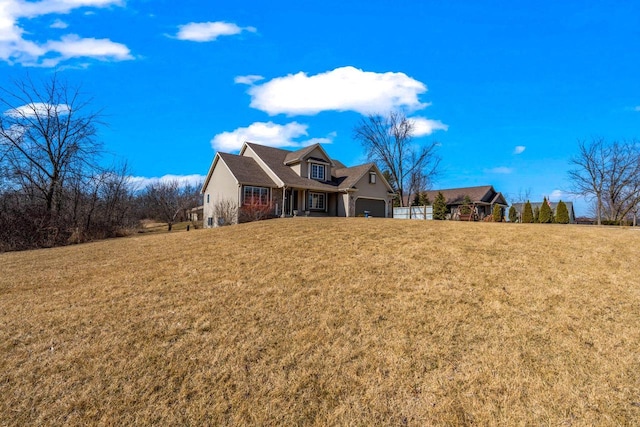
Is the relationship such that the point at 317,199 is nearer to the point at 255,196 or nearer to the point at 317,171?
the point at 317,171

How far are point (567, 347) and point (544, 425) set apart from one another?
1612 mm

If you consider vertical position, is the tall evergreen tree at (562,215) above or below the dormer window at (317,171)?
below

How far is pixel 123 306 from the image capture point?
557 cm

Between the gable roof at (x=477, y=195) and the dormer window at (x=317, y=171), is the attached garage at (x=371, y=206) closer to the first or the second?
the dormer window at (x=317, y=171)

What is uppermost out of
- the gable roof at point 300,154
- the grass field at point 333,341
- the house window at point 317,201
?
the gable roof at point 300,154

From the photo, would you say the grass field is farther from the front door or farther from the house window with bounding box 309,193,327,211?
the house window with bounding box 309,193,327,211

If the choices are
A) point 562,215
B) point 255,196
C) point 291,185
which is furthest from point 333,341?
Result: point 562,215

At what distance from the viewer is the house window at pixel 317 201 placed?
82.1 ft

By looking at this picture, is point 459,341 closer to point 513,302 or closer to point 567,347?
point 567,347

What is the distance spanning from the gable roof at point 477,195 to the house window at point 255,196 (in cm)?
2876

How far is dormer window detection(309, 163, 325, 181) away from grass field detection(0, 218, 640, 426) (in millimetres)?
18045

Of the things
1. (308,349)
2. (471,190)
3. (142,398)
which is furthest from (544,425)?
(471,190)

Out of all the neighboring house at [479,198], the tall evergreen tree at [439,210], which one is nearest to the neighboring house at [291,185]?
the tall evergreen tree at [439,210]

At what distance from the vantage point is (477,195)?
1641 inches
